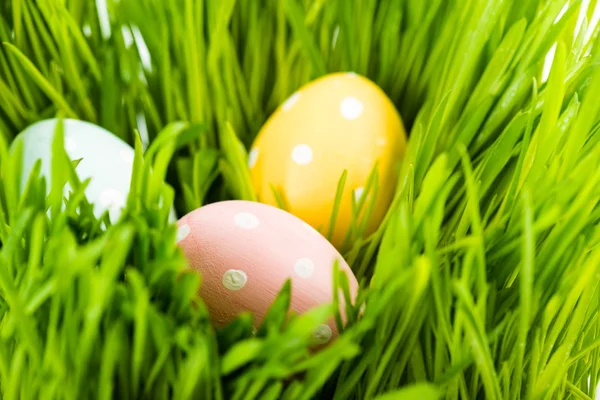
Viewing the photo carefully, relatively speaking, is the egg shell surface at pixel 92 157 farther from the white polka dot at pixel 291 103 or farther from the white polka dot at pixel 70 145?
the white polka dot at pixel 291 103

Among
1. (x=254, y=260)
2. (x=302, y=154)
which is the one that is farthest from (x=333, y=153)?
(x=254, y=260)

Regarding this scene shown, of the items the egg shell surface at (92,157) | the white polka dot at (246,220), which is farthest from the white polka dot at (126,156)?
the white polka dot at (246,220)

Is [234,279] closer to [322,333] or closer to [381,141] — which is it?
[322,333]

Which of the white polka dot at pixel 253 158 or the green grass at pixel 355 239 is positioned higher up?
the green grass at pixel 355 239

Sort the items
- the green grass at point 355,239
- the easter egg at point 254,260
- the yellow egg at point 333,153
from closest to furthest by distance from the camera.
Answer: the green grass at point 355,239
the easter egg at point 254,260
the yellow egg at point 333,153

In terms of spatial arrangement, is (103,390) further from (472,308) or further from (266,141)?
(266,141)

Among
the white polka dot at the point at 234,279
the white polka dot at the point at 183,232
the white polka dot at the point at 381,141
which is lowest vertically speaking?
the white polka dot at the point at 234,279

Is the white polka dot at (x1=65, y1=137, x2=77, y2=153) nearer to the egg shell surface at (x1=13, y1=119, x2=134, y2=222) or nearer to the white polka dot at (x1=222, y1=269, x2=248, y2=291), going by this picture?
the egg shell surface at (x1=13, y1=119, x2=134, y2=222)
